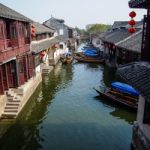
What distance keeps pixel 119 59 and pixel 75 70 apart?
8529mm

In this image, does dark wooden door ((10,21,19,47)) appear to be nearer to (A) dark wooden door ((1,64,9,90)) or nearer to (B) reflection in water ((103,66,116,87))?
(A) dark wooden door ((1,64,9,90))

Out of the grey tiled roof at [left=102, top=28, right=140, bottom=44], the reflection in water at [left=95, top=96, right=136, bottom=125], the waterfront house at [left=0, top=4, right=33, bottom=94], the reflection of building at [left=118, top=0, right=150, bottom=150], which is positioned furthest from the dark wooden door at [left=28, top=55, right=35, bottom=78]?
the grey tiled roof at [left=102, top=28, right=140, bottom=44]

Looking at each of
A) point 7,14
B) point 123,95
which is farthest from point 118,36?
point 7,14

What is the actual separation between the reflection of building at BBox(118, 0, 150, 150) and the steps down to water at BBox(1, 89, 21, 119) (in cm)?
1070

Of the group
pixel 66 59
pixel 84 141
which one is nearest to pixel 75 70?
pixel 66 59

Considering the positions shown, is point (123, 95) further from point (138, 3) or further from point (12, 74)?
point (138, 3)

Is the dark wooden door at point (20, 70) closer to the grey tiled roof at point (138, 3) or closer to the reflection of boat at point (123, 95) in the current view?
the reflection of boat at point (123, 95)

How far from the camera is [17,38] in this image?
22.8m

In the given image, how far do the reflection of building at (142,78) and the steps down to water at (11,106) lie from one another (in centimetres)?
1070

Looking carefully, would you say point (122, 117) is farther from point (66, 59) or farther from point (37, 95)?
point (66, 59)

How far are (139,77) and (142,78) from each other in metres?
0.25

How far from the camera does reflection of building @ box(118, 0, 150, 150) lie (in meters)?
8.65

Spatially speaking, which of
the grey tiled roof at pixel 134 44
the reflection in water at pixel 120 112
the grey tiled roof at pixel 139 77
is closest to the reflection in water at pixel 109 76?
the grey tiled roof at pixel 134 44

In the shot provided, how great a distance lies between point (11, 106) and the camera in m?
20.2
